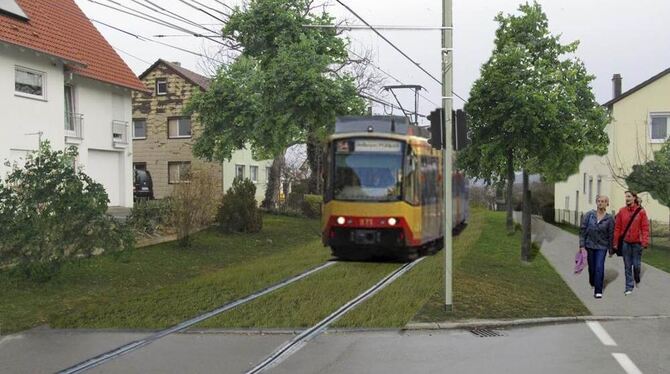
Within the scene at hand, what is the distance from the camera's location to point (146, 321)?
31.3 ft

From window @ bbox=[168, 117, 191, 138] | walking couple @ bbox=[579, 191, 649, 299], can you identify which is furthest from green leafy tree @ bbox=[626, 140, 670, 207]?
window @ bbox=[168, 117, 191, 138]

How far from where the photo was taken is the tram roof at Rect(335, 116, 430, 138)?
1285 cm

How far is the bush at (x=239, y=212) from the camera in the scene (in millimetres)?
23297

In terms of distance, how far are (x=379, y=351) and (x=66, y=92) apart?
75.5 ft

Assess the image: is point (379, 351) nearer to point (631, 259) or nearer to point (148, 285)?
point (631, 259)

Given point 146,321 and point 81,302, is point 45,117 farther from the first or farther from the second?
point 146,321

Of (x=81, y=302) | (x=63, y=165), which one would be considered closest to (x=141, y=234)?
(x=63, y=165)

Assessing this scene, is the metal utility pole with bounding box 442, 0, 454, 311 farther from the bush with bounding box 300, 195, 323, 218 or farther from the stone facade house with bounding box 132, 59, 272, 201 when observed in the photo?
the stone facade house with bounding box 132, 59, 272, 201

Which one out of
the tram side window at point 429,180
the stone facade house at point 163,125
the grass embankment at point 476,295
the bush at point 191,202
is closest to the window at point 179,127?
the stone facade house at point 163,125

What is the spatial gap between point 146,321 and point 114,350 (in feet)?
5.36

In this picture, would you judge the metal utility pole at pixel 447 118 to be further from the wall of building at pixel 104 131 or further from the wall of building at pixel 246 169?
the wall of building at pixel 246 169

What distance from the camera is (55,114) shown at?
2478cm

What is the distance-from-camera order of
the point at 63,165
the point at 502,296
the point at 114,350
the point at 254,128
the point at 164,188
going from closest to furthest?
the point at 114,350 < the point at 502,296 < the point at 63,165 < the point at 254,128 < the point at 164,188

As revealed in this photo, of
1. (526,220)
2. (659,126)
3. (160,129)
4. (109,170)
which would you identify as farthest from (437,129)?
(160,129)
